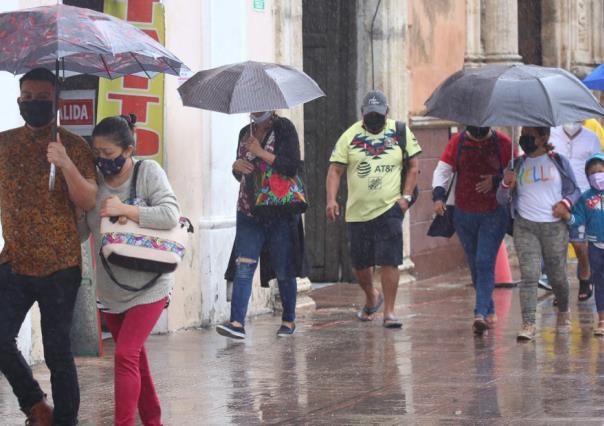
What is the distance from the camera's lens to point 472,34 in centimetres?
1755

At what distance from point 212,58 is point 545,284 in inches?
166

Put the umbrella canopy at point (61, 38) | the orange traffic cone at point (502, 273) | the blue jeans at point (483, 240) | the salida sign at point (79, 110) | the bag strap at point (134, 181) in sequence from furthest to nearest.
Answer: the orange traffic cone at point (502, 273) < the blue jeans at point (483, 240) < the salida sign at point (79, 110) < the bag strap at point (134, 181) < the umbrella canopy at point (61, 38)

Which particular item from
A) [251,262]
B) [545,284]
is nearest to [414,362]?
[251,262]

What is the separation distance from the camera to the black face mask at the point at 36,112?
7.10 metres

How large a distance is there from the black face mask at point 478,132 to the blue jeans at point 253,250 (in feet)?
4.86

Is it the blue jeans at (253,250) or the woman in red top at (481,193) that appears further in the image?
the woman in red top at (481,193)

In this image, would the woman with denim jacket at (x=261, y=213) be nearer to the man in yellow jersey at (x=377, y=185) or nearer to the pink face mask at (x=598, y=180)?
the man in yellow jersey at (x=377, y=185)

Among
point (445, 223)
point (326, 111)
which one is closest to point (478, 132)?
point (445, 223)

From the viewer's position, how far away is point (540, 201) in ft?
35.1

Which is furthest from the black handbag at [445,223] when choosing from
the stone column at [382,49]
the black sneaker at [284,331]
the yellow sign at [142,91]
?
the stone column at [382,49]

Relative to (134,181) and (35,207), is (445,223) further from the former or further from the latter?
(35,207)

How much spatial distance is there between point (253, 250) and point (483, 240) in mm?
1676

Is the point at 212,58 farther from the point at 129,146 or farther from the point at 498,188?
the point at 129,146

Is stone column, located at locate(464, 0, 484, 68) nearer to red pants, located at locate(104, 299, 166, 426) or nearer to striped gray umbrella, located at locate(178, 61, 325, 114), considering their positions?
striped gray umbrella, located at locate(178, 61, 325, 114)
